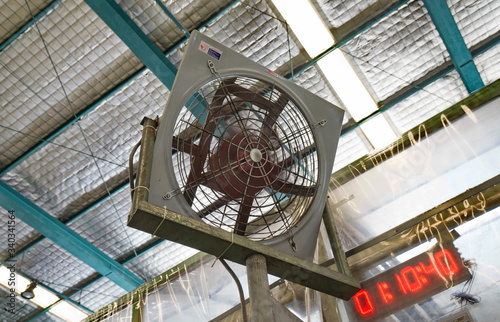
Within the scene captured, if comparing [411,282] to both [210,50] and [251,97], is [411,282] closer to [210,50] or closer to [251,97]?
[251,97]

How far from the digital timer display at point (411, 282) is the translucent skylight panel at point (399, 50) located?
282cm

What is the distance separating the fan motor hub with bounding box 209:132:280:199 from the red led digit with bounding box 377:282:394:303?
0.91 metres

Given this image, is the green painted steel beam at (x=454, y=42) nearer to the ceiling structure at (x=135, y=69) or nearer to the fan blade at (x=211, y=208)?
the ceiling structure at (x=135, y=69)

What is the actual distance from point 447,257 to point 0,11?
431 centimetres

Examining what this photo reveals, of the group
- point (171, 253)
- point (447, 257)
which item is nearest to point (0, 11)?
point (171, 253)

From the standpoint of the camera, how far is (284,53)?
5.19m

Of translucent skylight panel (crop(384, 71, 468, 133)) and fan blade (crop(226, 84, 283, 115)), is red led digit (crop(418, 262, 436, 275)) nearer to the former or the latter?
fan blade (crop(226, 84, 283, 115))

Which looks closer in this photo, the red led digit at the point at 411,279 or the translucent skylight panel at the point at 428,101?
the red led digit at the point at 411,279

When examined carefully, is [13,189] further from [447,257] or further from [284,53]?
[447,257]

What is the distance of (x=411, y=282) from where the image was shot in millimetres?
2730

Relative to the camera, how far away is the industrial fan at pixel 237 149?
2.26 meters

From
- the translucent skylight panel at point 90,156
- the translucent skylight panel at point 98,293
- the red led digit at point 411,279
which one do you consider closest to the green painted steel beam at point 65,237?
the translucent skylight panel at point 90,156

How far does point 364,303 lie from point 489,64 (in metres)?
3.56

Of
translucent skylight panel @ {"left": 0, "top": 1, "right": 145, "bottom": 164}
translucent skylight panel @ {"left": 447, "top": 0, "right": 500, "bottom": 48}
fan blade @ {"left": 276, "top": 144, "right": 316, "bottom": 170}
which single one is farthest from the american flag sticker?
translucent skylight panel @ {"left": 447, "top": 0, "right": 500, "bottom": 48}
